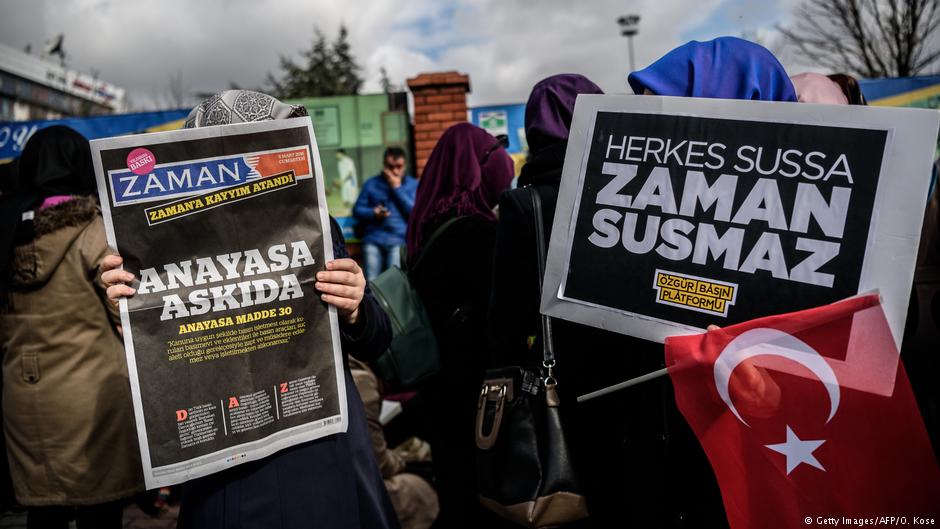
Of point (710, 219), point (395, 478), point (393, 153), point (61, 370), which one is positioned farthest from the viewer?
point (393, 153)

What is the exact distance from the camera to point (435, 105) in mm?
8070

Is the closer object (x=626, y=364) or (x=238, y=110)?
(x=238, y=110)

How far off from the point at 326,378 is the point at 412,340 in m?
1.21

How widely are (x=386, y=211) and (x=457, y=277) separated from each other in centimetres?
462

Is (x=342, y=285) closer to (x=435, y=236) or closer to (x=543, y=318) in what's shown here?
(x=543, y=318)

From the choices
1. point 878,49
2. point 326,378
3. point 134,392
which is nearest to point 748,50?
point 326,378

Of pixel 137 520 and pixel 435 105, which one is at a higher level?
pixel 435 105

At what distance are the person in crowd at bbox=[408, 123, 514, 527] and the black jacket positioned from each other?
2.27 feet

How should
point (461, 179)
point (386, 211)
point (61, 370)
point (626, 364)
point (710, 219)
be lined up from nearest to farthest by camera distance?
1. point (710, 219)
2. point (626, 364)
3. point (61, 370)
4. point (461, 179)
5. point (386, 211)

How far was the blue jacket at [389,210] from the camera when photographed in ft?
23.5

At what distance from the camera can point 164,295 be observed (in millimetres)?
1457

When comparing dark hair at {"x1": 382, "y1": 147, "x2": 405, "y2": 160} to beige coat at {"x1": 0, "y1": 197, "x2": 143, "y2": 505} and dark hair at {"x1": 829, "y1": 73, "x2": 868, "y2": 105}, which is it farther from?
dark hair at {"x1": 829, "y1": 73, "x2": 868, "y2": 105}

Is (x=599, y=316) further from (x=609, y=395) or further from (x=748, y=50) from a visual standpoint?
(x=748, y=50)

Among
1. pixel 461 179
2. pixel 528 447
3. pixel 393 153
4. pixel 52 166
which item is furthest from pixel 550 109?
pixel 393 153
